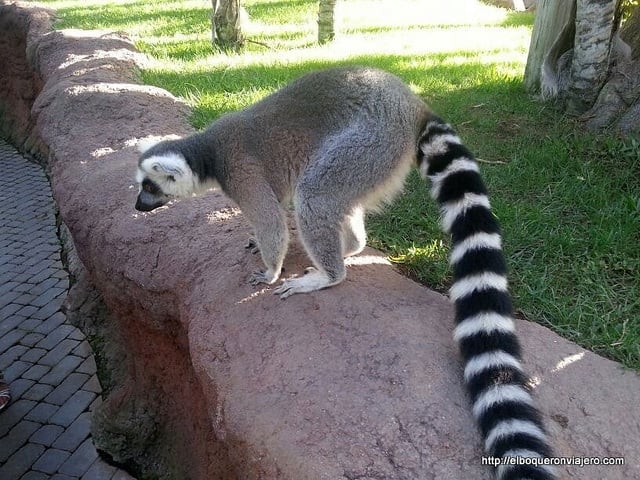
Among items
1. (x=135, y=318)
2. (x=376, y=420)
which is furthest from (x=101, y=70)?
(x=376, y=420)

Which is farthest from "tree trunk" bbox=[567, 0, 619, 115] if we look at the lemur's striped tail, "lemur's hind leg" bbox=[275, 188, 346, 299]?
"lemur's hind leg" bbox=[275, 188, 346, 299]

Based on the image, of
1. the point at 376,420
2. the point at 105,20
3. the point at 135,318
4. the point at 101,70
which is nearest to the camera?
the point at 376,420

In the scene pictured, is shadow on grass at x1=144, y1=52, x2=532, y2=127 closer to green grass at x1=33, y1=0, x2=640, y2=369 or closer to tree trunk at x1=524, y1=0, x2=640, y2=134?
green grass at x1=33, y1=0, x2=640, y2=369

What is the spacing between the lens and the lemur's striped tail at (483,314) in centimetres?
208

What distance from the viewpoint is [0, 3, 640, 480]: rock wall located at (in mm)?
2236

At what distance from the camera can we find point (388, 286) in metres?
3.15

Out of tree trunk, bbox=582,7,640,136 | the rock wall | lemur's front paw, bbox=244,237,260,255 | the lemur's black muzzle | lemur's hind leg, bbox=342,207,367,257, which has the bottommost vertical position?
the rock wall

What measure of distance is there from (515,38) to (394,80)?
6392 mm

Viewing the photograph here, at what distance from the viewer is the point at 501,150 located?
4750 mm

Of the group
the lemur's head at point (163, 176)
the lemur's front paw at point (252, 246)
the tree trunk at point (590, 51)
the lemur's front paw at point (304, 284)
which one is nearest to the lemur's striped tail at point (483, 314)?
the lemur's front paw at point (304, 284)

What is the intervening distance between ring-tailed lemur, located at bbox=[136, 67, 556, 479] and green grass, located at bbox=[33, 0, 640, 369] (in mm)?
776

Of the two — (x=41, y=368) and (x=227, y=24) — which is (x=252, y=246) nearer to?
(x=41, y=368)

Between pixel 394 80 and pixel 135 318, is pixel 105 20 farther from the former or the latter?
pixel 394 80

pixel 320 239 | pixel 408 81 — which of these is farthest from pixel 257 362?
pixel 408 81
